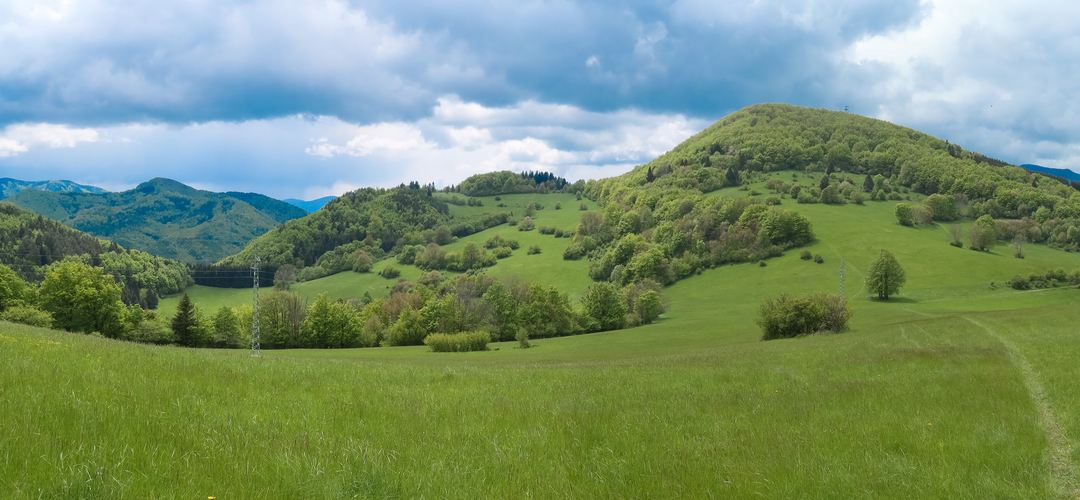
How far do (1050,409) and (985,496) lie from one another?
789cm

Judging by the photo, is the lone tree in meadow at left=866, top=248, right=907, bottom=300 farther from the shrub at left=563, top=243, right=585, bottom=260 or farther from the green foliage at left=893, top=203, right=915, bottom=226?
the shrub at left=563, top=243, right=585, bottom=260

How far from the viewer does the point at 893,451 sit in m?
8.13

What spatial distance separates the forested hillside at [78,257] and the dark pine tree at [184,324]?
3910 inches

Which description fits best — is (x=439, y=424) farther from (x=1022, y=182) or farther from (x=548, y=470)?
(x=1022, y=182)

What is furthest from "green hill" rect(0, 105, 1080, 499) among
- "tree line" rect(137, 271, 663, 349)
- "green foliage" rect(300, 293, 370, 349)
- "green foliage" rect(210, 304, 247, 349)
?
"green foliage" rect(210, 304, 247, 349)

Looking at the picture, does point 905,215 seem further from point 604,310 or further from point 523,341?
point 523,341

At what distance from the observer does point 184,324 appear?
84.6 meters

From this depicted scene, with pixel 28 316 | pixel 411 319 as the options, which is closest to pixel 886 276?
pixel 411 319

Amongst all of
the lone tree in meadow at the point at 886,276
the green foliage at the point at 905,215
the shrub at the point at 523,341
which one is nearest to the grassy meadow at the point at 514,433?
the shrub at the point at 523,341

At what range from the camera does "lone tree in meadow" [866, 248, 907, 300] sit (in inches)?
4048

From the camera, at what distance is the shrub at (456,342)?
82375mm

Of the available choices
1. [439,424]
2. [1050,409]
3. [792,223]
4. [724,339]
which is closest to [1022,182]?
[792,223]

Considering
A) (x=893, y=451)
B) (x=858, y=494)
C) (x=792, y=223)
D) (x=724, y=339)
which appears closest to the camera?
(x=858, y=494)

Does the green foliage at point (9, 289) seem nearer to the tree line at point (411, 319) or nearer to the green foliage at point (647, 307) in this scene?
the tree line at point (411, 319)
